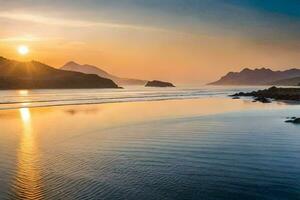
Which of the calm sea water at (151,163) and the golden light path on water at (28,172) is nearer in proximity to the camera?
the golden light path on water at (28,172)

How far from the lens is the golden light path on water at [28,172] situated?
1998 centimetres

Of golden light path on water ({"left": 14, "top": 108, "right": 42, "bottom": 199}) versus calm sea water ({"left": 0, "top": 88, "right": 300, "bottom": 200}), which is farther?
calm sea water ({"left": 0, "top": 88, "right": 300, "bottom": 200})

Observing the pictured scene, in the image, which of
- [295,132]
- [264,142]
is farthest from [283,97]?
[264,142]

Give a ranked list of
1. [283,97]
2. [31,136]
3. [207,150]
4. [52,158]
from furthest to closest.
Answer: [283,97]
[31,136]
[207,150]
[52,158]

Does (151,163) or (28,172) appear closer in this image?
(28,172)

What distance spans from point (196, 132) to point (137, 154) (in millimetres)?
13218

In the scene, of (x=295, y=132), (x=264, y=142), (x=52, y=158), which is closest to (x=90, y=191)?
(x=52, y=158)

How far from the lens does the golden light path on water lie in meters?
20.0

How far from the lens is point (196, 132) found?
136ft

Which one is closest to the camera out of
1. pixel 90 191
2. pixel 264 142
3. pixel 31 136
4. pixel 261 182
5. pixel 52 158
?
pixel 90 191

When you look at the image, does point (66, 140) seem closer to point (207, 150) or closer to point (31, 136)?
point (31, 136)

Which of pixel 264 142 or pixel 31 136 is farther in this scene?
pixel 31 136

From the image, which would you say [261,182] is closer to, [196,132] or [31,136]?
[196,132]

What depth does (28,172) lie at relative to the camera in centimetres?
2423
